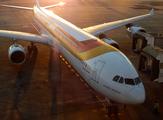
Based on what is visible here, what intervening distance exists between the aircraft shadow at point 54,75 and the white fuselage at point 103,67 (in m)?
2.96

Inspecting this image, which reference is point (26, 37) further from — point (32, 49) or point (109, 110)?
point (109, 110)

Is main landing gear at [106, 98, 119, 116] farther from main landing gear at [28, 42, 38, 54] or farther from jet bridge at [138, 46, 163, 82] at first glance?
main landing gear at [28, 42, 38, 54]

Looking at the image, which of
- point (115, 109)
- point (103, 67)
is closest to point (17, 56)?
point (103, 67)

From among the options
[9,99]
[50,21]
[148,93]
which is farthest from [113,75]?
[50,21]

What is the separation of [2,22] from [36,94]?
29923 mm

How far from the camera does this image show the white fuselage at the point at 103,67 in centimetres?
1227

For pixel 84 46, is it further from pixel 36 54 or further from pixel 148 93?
pixel 36 54

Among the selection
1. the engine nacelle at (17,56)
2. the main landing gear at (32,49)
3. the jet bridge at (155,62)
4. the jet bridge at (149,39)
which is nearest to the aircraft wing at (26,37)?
the engine nacelle at (17,56)

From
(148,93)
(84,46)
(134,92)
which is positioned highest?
(84,46)

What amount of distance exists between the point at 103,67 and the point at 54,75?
852 centimetres

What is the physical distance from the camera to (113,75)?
1265 cm

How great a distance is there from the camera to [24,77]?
20.1 m

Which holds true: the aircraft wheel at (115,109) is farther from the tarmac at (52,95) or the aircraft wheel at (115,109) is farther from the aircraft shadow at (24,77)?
the aircraft shadow at (24,77)

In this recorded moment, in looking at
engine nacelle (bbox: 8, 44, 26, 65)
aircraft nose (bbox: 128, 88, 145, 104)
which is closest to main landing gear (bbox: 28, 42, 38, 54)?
engine nacelle (bbox: 8, 44, 26, 65)
